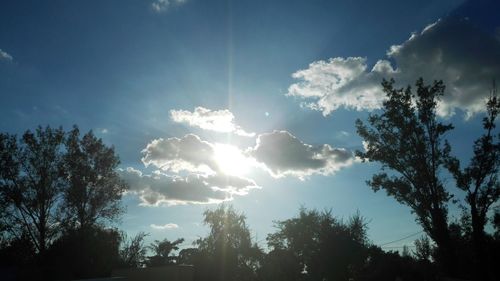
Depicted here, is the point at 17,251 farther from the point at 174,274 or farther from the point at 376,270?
the point at 376,270

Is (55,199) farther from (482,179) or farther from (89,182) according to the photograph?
(482,179)

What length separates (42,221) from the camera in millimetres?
34594

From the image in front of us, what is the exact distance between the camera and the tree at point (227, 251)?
153 ft

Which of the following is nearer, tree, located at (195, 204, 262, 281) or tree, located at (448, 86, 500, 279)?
tree, located at (448, 86, 500, 279)

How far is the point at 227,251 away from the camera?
50656mm

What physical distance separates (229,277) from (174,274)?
13823 millimetres

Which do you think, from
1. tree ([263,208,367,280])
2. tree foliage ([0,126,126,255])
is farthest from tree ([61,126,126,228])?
tree ([263,208,367,280])

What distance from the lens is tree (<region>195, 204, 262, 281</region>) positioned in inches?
1836

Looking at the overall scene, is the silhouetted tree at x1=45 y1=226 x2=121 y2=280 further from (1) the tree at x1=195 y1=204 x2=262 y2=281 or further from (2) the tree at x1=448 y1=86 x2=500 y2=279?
(2) the tree at x1=448 y1=86 x2=500 y2=279

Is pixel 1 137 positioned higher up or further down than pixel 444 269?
higher up

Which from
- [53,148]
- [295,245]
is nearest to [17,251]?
[53,148]

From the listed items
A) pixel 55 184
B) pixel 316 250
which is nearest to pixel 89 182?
pixel 55 184

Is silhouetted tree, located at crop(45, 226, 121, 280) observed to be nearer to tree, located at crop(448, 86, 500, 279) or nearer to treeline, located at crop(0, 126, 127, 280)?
treeline, located at crop(0, 126, 127, 280)

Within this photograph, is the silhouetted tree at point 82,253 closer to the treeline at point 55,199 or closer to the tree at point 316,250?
the treeline at point 55,199
